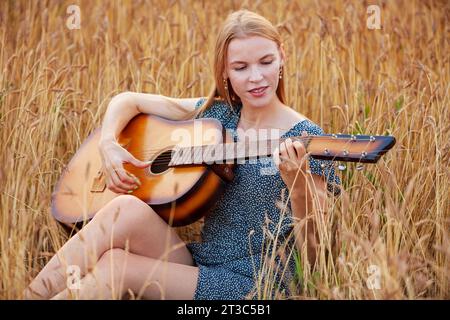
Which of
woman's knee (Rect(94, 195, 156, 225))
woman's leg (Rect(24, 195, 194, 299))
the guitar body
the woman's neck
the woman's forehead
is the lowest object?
woman's leg (Rect(24, 195, 194, 299))

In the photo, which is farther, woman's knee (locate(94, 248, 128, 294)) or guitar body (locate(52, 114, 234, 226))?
guitar body (locate(52, 114, 234, 226))

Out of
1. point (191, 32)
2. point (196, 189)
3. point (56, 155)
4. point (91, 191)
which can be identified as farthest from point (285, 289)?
point (191, 32)

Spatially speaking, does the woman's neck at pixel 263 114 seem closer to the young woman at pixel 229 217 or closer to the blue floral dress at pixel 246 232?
the young woman at pixel 229 217

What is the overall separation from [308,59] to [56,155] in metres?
1.35

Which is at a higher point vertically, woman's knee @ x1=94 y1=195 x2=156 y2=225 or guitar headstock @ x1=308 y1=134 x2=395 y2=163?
guitar headstock @ x1=308 y1=134 x2=395 y2=163

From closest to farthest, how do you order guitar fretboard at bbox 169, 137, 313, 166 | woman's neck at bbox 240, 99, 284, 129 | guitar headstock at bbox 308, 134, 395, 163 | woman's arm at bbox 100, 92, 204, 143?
guitar headstock at bbox 308, 134, 395, 163
guitar fretboard at bbox 169, 137, 313, 166
woman's neck at bbox 240, 99, 284, 129
woman's arm at bbox 100, 92, 204, 143

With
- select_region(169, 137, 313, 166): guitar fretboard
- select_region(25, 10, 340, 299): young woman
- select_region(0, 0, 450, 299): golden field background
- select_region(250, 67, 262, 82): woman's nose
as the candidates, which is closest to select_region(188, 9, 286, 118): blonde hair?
select_region(25, 10, 340, 299): young woman

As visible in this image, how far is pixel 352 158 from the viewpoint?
2.17 meters

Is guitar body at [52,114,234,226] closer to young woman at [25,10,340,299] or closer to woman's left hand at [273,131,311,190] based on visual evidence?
young woman at [25,10,340,299]

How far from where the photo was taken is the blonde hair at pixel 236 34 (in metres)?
2.56

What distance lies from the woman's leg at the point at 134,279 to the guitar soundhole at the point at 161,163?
395mm

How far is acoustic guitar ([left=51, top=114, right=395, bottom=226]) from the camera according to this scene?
2.24m

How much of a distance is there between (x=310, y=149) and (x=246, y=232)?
46 cm

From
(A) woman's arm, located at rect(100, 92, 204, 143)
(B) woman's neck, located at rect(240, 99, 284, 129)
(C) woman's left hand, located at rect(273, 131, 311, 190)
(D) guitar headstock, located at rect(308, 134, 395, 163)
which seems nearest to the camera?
(D) guitar headstock, located at rect(308, 134, 395, 163)
